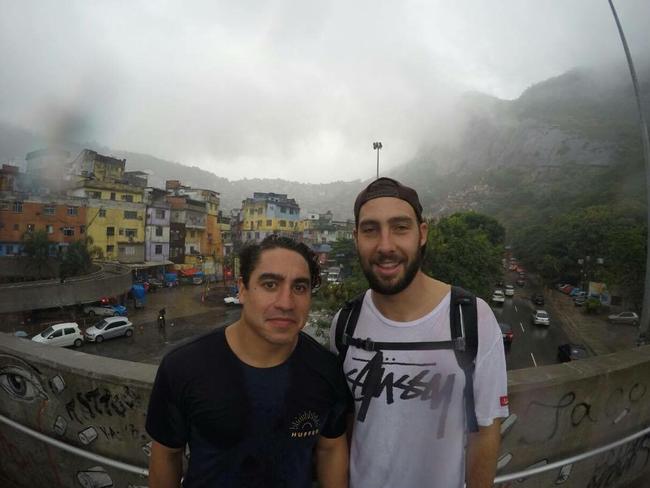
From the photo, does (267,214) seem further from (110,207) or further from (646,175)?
(646,175)

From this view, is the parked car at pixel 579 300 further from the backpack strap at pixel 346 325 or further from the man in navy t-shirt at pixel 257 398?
the man in navy t-shirt at pixel 257 398

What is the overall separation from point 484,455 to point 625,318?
2970 centimetres

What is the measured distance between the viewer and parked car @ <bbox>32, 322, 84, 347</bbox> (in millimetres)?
15795

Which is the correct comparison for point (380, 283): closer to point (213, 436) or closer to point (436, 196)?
point (213, 436)

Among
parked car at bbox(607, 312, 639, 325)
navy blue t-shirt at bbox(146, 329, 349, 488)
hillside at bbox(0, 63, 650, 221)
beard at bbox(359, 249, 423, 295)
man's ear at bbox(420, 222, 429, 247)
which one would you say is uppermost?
hillside at bbox(0, 63, 650, 221)

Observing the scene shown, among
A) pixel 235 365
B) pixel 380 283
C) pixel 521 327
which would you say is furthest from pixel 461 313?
pixel 521 327

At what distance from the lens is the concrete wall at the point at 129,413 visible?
2043mm

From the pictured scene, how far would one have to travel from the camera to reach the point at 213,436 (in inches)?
51.6

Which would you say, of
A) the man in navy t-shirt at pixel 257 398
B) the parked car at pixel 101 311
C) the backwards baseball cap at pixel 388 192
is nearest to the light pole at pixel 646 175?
the backwards baseball cap at pixel 388 192

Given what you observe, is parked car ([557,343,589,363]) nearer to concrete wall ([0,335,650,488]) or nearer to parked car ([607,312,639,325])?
parked car ([607,312,639,325])

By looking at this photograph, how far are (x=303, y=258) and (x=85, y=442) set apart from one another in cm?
198

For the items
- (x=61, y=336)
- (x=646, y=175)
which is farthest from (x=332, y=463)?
(x=61, y=336)

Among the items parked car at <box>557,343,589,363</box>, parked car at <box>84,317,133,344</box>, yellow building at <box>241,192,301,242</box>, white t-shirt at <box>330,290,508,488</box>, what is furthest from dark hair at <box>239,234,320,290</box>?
yellow building at <box>241,192,301,242</box>

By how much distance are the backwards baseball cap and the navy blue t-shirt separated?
2.41ft
